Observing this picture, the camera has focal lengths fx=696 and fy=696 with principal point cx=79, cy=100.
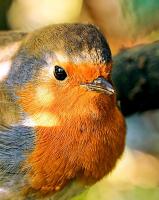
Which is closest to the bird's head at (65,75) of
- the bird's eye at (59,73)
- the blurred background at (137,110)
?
the bird's eye at (59,73)

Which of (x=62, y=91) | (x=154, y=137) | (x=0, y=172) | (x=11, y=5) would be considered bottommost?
(x=154, y=137)

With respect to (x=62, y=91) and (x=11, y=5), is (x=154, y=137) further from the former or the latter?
(x=11, y=5)

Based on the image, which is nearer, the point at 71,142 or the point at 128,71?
the point at 71,142

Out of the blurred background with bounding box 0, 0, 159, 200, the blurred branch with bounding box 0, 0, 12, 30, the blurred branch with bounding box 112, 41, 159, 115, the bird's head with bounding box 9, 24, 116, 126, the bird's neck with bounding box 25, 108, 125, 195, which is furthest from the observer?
the blurred branch with bounding box 0, 0, 12, 30

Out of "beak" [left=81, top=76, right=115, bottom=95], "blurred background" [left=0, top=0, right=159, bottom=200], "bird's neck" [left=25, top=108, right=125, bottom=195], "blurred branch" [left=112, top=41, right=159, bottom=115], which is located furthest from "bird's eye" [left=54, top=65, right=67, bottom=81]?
"blurred branch" [left=112, top=41, right=159, bottom=115]

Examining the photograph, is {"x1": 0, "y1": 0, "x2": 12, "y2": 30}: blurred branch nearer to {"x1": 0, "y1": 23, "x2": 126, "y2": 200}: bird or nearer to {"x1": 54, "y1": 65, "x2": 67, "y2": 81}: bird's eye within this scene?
{"x1": 0, "y1": 23, "x2": 126, "y2": 200}: bird

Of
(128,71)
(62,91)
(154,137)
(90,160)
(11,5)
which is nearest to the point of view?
(62,91)

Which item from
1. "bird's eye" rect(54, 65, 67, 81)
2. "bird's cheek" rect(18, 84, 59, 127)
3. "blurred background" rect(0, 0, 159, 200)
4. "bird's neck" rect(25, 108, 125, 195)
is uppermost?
"bird's eye" rect(54, 65, 67, 81)

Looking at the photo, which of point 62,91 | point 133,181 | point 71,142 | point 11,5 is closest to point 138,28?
point 62,91
